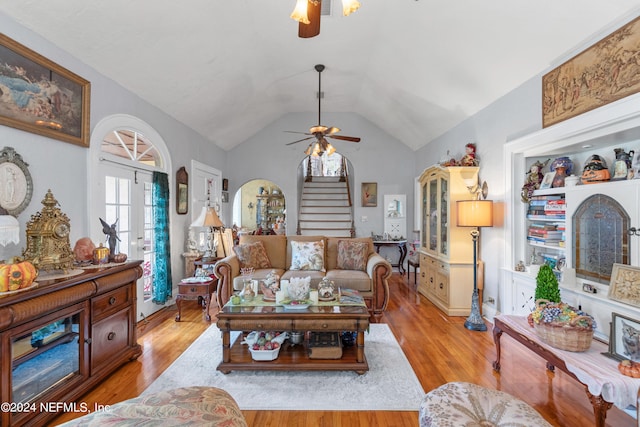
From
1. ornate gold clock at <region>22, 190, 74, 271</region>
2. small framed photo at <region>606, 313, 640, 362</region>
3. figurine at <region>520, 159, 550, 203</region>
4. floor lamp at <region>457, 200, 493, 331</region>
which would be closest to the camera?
small framed photo at <region>606, 313, 640, 362</region>

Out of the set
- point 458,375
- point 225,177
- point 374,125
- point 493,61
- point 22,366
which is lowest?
point 458,375

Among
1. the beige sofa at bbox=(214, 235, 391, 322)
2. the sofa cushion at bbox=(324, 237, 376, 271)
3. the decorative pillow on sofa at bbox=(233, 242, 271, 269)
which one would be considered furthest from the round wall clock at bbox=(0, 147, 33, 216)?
the sofa cushion at bbox=(324, 237, 376, 271)

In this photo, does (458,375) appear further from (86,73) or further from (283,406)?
(86,73)

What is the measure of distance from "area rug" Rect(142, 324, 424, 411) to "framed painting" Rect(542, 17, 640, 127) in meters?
2.61

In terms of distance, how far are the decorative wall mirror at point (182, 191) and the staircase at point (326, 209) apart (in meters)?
2.97

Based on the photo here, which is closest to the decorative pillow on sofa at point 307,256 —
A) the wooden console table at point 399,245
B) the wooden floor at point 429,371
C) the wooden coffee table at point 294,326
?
the wooden floor at point 429,371

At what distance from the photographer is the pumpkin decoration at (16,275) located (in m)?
1.69

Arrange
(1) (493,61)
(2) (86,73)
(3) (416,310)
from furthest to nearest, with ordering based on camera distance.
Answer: (3) (416,310), (1) (493,61), (2) (86,73)

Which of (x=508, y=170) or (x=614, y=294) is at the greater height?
(x=508, y=170)

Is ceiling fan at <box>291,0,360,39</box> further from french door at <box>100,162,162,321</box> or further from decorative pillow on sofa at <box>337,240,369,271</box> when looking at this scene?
decorative pillow on sofa at <box>337,240,369,271</box>

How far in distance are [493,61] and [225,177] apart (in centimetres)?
559

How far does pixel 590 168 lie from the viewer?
2.54 metres

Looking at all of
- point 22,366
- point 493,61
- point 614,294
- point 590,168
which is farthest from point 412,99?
point 22,366

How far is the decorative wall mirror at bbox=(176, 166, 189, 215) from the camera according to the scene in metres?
4.67
